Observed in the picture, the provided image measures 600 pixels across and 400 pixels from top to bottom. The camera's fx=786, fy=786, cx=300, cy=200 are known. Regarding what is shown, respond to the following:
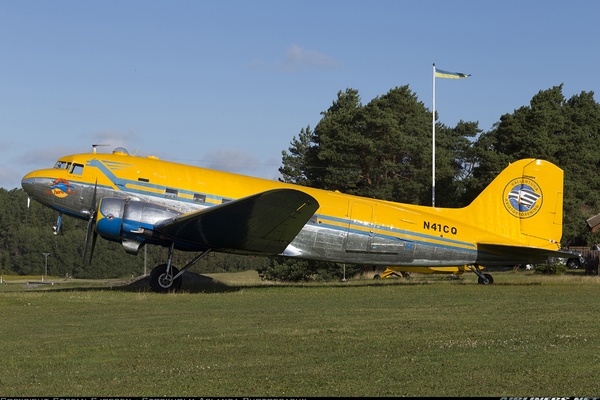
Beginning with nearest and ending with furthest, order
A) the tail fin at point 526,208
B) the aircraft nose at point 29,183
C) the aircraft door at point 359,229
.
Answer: the aircraft nose at point 29,183, the aircraft door at point 359,229, the tail fin at point 526,208

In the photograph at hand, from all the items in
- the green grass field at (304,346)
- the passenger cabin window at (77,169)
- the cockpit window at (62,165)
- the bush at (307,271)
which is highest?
the cockpit window at (62,165)

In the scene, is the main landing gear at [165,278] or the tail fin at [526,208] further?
the tail fin at [526,208]

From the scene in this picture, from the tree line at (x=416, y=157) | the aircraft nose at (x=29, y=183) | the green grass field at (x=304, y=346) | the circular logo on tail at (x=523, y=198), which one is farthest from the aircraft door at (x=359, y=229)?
the tree line at (x=416, y=157)

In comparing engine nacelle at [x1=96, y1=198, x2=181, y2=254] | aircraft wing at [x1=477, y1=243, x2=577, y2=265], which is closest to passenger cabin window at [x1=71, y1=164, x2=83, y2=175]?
engine nacelle at [x1=96, y1=198, x2=181, y2=254]

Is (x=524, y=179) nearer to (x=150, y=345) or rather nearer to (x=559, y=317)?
(x=559, y=317)

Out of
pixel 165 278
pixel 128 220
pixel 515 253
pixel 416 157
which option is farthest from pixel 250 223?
pixel 416 157

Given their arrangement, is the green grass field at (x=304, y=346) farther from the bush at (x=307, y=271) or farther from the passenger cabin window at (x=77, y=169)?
the bush at (x=307, y=271)

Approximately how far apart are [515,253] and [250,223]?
28.5ft

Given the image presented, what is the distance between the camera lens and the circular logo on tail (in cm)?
2512

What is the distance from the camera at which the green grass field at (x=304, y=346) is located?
887 centimetres

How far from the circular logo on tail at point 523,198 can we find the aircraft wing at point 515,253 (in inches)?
53.2

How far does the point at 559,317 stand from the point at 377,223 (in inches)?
Result: 358

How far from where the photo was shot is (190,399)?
26.6ft

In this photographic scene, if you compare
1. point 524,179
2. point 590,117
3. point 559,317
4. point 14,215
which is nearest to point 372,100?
point 590,117
